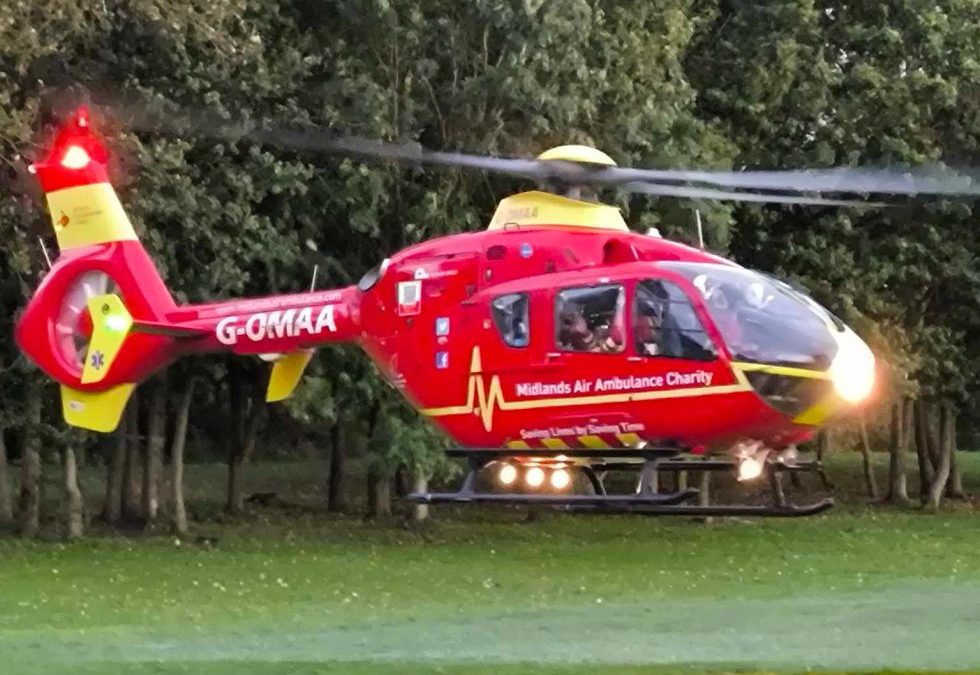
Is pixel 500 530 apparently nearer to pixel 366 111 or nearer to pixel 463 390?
pixel 366 111

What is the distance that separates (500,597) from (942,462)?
20.4 meters

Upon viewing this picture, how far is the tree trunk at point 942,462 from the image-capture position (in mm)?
43156

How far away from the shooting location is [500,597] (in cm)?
2650

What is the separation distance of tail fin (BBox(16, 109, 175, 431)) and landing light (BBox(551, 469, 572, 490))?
4.55 metres

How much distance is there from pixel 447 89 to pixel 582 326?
13342mm

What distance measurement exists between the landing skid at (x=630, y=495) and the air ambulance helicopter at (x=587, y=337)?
1.0 inches

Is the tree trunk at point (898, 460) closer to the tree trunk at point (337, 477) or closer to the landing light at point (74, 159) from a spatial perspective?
the tree trunk at point (337, 477)

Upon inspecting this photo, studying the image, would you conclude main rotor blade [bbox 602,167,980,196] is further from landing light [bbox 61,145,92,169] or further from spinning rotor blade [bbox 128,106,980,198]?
landing light [bbox 61,145,92,169]

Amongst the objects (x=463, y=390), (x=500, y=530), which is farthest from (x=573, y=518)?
(x=463, y=390)

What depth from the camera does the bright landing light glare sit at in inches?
583

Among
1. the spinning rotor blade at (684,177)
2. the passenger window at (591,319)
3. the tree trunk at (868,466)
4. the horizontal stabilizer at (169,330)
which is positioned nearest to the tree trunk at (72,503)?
the horizontal stabilizer at (169,330)

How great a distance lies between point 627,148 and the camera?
2914cm

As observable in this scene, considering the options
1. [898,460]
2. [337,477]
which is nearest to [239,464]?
[337,477]

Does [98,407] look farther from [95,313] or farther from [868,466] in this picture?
[868,466]
